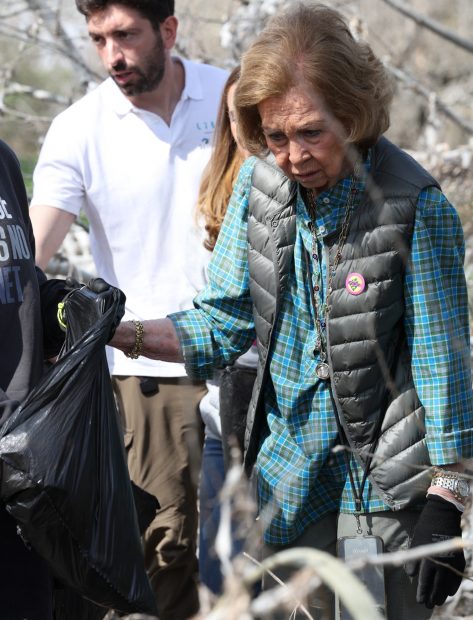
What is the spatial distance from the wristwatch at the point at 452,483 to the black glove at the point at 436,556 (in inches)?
1.4

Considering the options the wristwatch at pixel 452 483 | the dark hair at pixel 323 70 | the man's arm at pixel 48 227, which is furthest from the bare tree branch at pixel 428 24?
the wristwatch at pixel 452 483

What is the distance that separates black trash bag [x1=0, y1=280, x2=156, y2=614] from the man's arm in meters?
1.32

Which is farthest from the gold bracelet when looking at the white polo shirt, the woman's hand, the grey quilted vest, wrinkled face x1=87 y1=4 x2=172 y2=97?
wrinkled face x1=87 y1=4 x2=172 y2=97

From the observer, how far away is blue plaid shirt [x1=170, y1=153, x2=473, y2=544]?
8.84 ft

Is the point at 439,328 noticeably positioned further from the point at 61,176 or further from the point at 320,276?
the point at 61,176

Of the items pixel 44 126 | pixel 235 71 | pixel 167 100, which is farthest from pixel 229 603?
pixel 44 126

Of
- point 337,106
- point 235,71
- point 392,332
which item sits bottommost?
point 392,332

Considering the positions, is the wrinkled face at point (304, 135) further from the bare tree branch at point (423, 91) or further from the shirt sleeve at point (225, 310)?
the bare tree branch at point (423, 91)

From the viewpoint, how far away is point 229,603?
1.29 metres

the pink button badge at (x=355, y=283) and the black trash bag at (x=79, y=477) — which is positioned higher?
the pink button badge at (x=355, y=283)

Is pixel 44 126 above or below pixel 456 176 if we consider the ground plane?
above

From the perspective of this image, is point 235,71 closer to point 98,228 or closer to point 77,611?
point 98,228

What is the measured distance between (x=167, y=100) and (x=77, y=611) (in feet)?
7.15

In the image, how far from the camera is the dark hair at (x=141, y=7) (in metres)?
4.35
